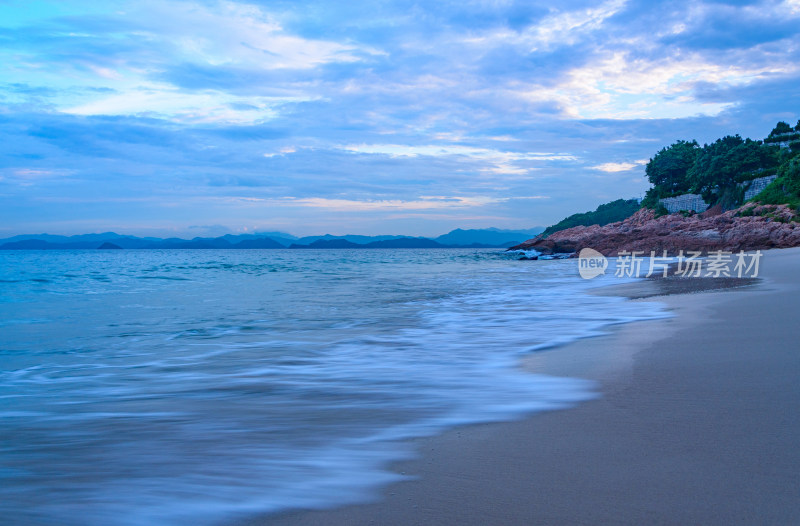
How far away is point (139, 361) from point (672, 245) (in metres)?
29.0

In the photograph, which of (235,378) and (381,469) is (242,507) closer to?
(381,469)

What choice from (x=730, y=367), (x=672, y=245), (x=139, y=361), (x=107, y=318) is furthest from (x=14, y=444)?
(x=672, y=245)

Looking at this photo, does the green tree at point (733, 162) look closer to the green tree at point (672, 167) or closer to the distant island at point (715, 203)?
the distant island at point (715, 203)

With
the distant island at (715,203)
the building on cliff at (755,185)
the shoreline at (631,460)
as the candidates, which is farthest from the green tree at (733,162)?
the shoreline at (631,460)

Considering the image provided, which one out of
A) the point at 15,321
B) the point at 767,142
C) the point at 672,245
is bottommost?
the point at 15,321

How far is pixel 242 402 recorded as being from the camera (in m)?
3.29

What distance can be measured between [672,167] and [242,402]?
6191 centimetres

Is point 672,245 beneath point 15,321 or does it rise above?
above

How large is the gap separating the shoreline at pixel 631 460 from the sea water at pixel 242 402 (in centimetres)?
19

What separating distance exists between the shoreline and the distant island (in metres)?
25.3

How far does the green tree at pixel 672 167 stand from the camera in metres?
55.8

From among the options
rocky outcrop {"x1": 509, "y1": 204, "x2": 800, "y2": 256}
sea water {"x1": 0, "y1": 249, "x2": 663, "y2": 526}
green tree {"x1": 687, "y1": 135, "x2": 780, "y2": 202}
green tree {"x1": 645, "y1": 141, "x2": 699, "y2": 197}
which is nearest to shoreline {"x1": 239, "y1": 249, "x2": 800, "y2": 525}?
sea water {"x1": 0, "y1": 249, "x2": 663, "y2": 526}

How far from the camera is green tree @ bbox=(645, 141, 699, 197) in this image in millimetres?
55750

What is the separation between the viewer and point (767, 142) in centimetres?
5184
